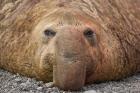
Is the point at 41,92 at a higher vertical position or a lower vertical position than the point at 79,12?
lower

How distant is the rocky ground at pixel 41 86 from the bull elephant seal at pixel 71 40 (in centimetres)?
9

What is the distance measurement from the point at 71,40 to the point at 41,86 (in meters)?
0.67

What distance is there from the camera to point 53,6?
23.3 ft

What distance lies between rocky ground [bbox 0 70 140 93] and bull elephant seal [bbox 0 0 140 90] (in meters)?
0.09

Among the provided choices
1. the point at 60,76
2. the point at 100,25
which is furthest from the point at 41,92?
the point at 100,25

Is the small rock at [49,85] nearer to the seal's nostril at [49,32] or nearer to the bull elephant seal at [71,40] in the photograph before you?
the bull elephant seal at [71,40]

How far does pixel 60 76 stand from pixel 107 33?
3.76 ft

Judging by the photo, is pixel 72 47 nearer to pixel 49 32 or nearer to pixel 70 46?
pixel 70 46

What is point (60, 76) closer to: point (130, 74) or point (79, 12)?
point (79, 12)

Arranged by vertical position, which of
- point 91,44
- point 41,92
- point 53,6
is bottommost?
point 41,92

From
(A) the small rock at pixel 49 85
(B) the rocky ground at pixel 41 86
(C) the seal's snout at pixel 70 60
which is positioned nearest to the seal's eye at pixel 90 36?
(C) the seal's snout at pixel 70 60

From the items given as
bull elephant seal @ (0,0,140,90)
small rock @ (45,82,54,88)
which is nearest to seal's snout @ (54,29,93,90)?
bull elephant seal @ (0,0,140,90)

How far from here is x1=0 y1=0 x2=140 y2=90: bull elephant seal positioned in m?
6.22

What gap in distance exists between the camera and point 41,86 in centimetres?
655
